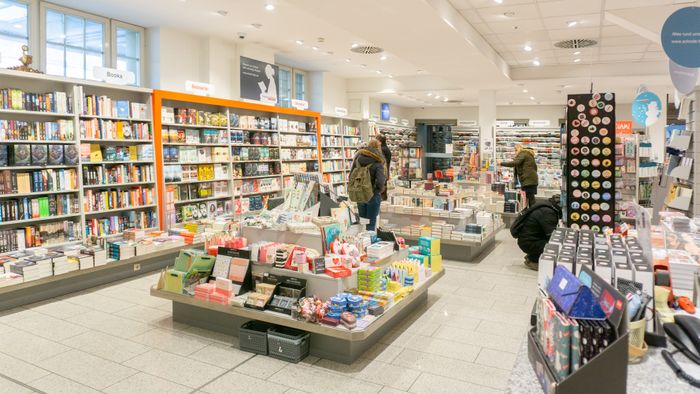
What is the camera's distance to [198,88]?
8031mm

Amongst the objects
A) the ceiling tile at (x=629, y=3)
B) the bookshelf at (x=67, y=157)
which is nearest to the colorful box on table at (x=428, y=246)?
the ceiling tile at (x=629, y=3)

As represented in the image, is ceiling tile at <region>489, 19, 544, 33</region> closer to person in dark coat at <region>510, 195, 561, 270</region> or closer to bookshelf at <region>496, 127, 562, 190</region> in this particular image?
person in dark coat at <region>510, 195, 561, 270</region>

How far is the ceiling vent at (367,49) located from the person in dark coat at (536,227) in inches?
188

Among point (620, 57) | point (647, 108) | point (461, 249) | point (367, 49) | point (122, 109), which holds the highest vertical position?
point (367, 49)

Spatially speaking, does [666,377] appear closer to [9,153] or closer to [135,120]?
[9,153]

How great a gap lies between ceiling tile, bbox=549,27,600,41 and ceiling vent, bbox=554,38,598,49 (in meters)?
0.23

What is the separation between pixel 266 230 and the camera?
4508mm

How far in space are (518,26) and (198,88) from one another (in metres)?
5.26

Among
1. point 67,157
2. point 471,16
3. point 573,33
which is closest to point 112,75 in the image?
point 67,157

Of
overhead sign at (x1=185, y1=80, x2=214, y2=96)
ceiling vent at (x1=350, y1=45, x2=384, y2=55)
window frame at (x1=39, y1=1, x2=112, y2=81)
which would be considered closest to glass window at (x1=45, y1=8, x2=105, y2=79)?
window frame at (x1=39, y1=1, x2=112, y2=81)

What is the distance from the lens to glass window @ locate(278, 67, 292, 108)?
38.9 ft

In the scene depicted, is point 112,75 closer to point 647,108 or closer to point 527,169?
point 527,169

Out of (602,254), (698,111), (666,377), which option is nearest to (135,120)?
(602,254)

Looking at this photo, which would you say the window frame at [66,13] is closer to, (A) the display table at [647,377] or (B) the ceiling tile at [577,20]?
(B) the ceiling tile at [577,20]
